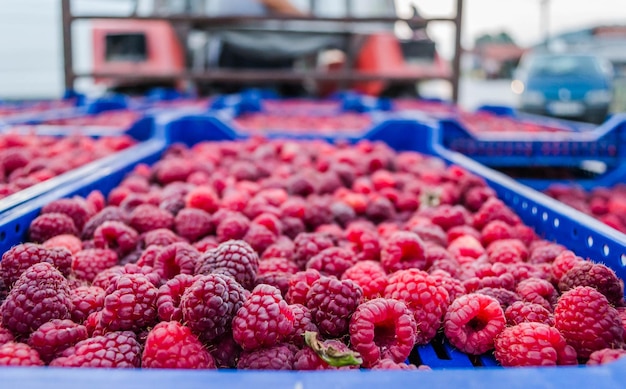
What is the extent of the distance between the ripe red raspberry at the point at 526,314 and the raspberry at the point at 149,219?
101 centimetres

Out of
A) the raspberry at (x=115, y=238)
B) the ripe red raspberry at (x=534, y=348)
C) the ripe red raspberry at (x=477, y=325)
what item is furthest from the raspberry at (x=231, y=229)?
the ripe red raspberry at (x=534, y=348)

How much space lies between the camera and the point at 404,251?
1.45 m

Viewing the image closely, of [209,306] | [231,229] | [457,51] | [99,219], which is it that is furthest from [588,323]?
[457,51]

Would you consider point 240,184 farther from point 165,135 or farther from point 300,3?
point 300,3

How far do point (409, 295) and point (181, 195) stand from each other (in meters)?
1.05

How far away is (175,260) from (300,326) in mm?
396

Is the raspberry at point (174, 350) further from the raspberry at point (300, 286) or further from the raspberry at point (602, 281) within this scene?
the raspberry at point (602, 281)

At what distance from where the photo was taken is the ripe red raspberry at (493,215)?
1830 mm

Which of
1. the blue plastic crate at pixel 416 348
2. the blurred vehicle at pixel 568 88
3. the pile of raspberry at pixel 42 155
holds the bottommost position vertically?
the blue plastic crate at pixel 416 348

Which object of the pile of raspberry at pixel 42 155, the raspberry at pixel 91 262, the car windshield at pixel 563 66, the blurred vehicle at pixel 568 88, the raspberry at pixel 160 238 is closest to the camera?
the raspberry at pixel 91 262

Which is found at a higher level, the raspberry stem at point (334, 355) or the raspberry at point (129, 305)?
the raspberry at point (129, 305)

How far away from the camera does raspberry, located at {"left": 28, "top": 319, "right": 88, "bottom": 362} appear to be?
0.98 meters

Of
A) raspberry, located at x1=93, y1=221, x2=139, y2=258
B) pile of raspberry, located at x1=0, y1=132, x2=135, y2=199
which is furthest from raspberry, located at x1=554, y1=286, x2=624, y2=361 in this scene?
pile of raspberry, located at x1=0, y1=132, x2=135, y2=199

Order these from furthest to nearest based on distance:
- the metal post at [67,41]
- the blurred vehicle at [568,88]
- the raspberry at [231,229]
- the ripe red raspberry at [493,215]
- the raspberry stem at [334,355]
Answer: the blurred vehicle at [568,88]
the metal post at [67,41]
the ripe red raspberry at [493,215]
the raspberry at [231,229]
the raspberry stem at [334,355]
